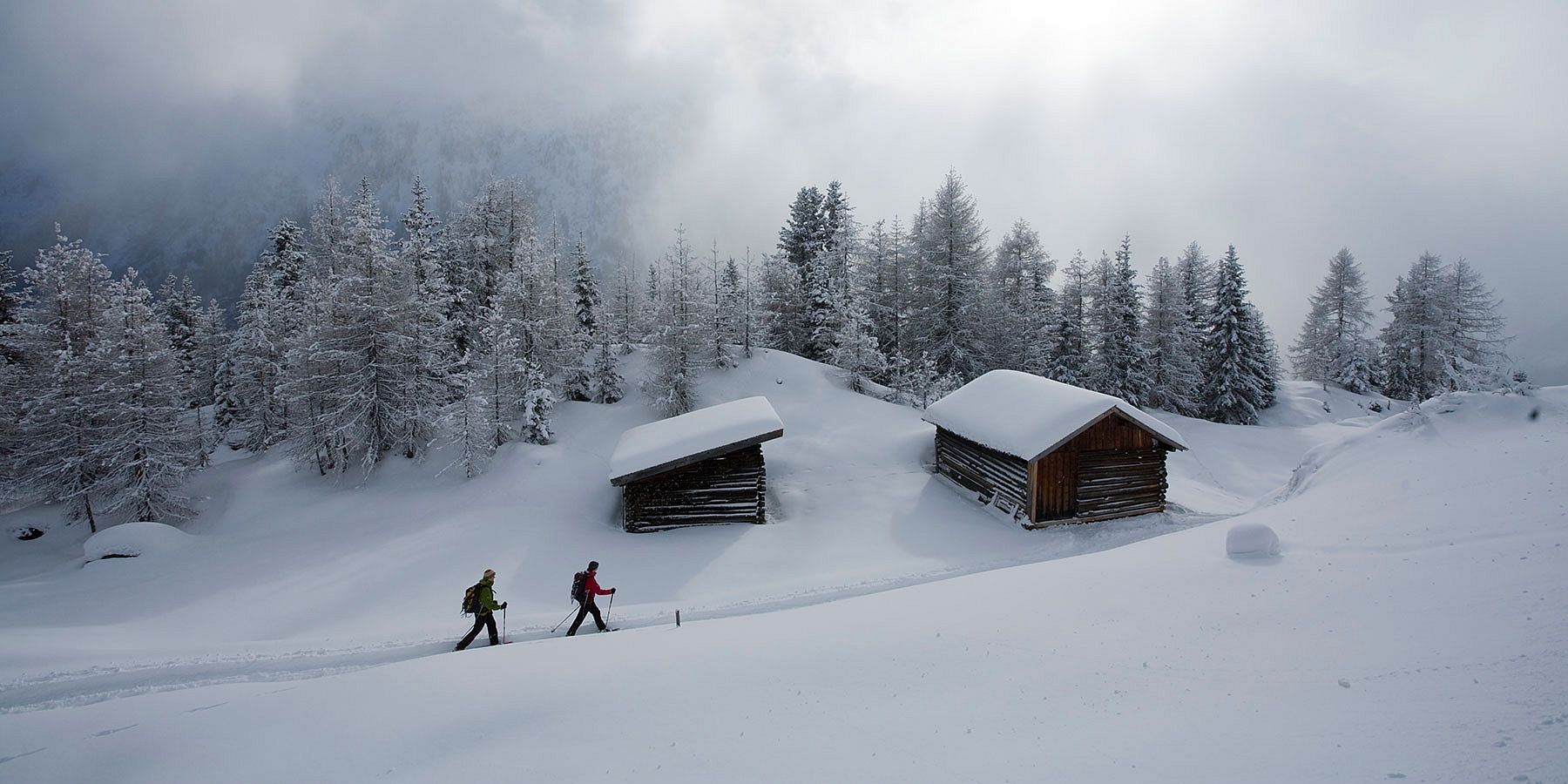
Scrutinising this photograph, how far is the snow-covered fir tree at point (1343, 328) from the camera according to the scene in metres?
46.7

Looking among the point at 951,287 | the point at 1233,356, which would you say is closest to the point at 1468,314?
the point at 1233,356

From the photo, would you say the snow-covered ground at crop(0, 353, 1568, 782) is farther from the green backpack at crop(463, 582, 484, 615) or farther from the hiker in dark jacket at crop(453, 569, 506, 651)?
the green backpack at crop(463, 582, 484, 615)

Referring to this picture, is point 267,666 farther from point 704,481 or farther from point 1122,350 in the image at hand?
point 1122,350

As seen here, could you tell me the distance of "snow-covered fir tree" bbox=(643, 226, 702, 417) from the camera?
1162 inches

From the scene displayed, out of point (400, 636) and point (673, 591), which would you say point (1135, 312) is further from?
point (400, 636)

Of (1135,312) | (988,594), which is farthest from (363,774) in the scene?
(1135,312)

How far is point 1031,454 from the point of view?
18656 mm

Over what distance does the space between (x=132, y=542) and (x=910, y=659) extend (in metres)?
24.5

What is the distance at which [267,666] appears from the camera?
35.7 ft

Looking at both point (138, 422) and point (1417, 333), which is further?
point (1417, 333)

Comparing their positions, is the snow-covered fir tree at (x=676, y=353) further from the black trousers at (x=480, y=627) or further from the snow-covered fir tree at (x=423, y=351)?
the black trousers at (x=480, y=627)

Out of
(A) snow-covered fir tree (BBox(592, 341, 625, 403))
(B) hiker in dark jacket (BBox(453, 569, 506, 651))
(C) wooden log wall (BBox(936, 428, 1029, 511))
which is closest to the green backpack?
(B) hiker in dark jacket (BBox(453, 569, 506, 651))

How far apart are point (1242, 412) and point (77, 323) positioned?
58777 mm

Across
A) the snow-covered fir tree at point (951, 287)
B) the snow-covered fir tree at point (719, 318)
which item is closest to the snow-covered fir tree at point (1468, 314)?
the snow-covered fir tree at point (951, 287)
